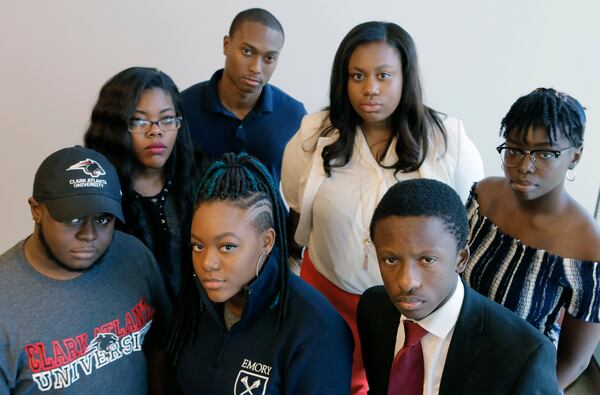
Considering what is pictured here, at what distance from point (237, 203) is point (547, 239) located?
0.80 m

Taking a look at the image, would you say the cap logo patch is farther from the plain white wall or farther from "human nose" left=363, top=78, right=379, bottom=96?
the plain white wall

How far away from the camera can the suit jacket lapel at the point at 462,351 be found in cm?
131

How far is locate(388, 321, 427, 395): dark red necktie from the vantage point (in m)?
1.38

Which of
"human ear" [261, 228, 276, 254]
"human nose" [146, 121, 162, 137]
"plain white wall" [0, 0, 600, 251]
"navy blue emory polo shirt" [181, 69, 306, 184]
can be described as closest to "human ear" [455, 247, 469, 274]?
"human ear" [261, 228, 276, 254]

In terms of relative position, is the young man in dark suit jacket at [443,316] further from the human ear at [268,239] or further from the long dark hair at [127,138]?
the long dark hair at [127,138]

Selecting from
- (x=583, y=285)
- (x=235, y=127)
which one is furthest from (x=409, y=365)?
(x=235, y=127)

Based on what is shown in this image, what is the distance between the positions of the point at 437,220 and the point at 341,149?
0.77 m

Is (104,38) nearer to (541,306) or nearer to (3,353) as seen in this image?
(3,353)

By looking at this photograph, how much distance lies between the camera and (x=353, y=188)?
2.00 m

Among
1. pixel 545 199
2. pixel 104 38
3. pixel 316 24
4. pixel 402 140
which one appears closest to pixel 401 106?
pixel 402 140

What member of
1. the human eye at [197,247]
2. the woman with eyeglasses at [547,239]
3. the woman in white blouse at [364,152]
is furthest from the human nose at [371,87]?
the human eye at [197,247]

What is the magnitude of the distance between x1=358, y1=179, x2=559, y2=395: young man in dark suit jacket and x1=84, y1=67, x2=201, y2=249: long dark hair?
911mm

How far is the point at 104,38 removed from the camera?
3.28 metres

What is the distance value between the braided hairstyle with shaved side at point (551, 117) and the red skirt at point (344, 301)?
822mm
